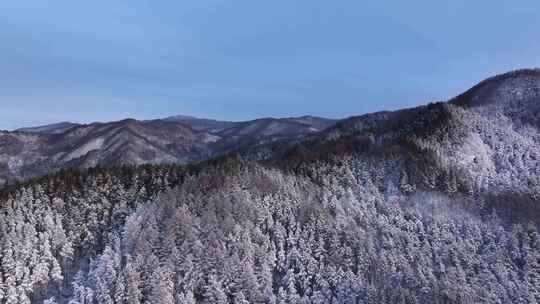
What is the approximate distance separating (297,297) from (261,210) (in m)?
28.0

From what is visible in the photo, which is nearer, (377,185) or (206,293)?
(206,293)

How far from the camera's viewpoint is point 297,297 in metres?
122

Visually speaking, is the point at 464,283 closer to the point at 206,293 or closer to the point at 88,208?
the point at 206,293

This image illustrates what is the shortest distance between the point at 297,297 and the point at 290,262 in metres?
11.0

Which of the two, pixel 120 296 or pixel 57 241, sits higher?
pixel 57 241

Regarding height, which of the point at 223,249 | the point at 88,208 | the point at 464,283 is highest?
the point at 88,208

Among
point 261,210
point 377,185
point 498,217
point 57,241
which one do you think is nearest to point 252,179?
point 261,210

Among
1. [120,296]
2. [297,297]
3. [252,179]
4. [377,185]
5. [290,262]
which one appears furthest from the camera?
[377,185]

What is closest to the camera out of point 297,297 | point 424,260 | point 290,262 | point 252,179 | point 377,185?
point 297,297

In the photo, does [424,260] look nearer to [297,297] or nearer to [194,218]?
[297,297]

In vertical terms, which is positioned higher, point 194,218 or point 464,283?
point 194,218

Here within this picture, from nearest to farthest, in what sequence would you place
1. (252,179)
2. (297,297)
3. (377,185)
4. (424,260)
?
1. (297,297)
2. (424,260)
3. (252,179)
4. (377,185)

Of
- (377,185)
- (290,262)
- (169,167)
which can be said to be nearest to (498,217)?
(377,185)

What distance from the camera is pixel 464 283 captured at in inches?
5281
